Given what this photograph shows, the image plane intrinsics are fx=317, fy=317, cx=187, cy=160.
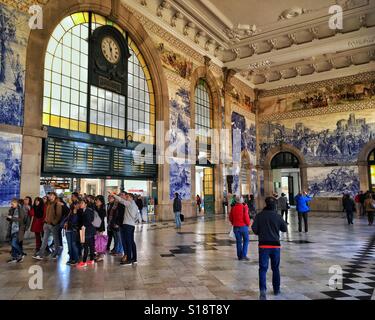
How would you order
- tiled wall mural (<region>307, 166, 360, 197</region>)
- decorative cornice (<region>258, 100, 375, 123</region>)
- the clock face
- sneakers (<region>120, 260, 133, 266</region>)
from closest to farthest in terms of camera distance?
sneakers (<region>120, 260, 133, 266</region>) → the clock face → tiled wall mural (<region>307, 166, 360, 197</region>) → decorative cornice (<region>258, 100, 375, 123</region>)

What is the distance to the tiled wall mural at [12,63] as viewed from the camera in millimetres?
9258

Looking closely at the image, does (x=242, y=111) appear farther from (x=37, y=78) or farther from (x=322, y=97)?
(x=37, y=78)

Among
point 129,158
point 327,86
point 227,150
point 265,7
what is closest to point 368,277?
point 129,158

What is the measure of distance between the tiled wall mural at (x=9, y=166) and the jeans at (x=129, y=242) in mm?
4588

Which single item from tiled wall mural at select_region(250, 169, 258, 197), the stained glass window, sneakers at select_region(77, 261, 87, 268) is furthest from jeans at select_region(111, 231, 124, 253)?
tiled wall mural at select_region(250, 169, 258, 197)

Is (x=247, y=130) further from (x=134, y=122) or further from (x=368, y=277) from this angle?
(x=368, y=277)

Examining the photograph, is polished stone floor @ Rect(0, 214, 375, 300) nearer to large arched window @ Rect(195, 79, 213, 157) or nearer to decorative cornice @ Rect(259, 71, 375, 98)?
large arched window @ Rect(195, 79, 213, 157)

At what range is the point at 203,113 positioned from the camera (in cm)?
1978

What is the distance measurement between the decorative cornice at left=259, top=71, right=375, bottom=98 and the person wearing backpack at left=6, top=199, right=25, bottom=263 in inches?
890

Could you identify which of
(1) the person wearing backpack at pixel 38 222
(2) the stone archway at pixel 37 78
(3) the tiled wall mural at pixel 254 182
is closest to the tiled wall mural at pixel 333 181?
(3) the tiled wall mural at pixel 254 182

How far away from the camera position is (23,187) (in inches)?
376

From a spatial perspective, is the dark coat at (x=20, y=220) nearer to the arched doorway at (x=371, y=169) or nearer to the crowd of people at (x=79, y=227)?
the crowd of people at (x=79, y=227)

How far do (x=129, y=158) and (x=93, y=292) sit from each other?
31.9ft

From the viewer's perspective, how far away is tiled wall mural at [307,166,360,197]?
2180 centimetres
